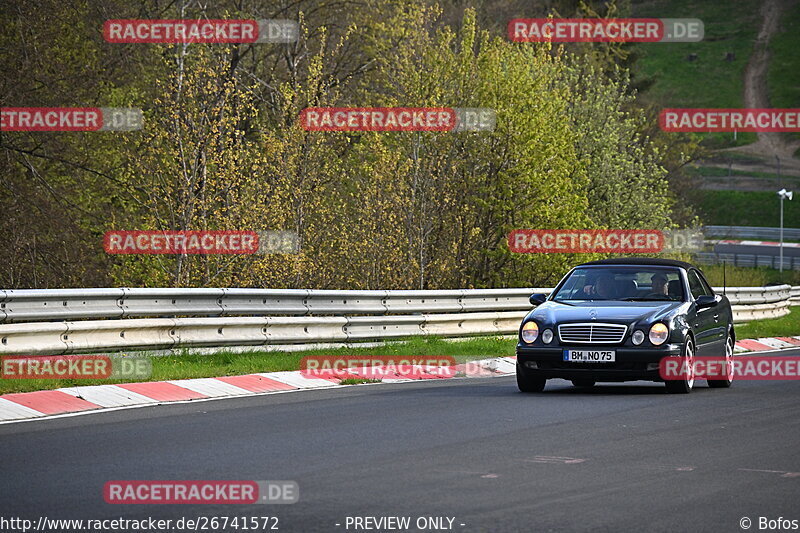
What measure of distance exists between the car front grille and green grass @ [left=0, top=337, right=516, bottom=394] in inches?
141

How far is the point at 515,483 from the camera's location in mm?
8578

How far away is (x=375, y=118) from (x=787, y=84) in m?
89.6

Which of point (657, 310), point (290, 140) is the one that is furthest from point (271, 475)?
point (290, 140)

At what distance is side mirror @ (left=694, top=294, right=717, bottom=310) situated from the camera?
16031 mm

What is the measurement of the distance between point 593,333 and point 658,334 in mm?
699

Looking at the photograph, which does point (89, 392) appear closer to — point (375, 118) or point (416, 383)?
point (416, 383)

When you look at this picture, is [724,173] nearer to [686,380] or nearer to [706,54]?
[706,54]
